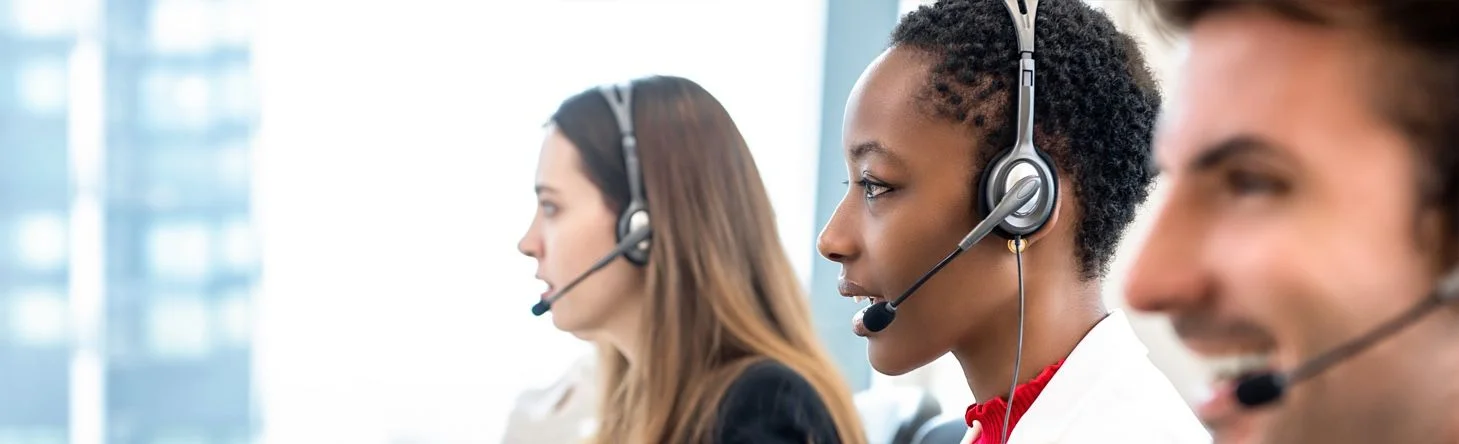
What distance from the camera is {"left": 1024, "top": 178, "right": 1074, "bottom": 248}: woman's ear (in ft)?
2.79

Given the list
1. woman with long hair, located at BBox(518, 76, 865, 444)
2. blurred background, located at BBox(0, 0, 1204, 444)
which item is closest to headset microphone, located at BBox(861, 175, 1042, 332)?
woman with long hair, located at BBox(518, 76, 865, 444)

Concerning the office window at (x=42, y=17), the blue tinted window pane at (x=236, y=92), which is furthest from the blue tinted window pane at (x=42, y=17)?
the blue tinted window pane at (x=236, y=92)

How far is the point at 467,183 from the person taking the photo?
6.36 ft

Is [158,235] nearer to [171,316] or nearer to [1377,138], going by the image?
[171,316]

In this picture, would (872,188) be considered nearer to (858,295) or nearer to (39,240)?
(858,295)

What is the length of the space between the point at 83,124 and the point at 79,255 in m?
0.20

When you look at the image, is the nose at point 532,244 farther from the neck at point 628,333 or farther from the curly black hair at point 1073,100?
the curly black hair at point 1073,100

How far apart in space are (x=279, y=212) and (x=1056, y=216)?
4.63 feet

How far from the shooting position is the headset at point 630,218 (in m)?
1.36

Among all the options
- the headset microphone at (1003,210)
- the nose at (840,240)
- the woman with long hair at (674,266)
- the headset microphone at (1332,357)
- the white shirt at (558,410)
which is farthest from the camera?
the white shirt at (558,410)

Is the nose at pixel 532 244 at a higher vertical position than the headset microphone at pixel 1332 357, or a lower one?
lower

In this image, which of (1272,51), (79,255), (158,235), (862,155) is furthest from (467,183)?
(1272,51)

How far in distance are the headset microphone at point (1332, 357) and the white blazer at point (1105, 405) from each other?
0.40 meters

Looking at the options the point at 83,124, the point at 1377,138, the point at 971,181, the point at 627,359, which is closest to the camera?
the point at 1377,138
